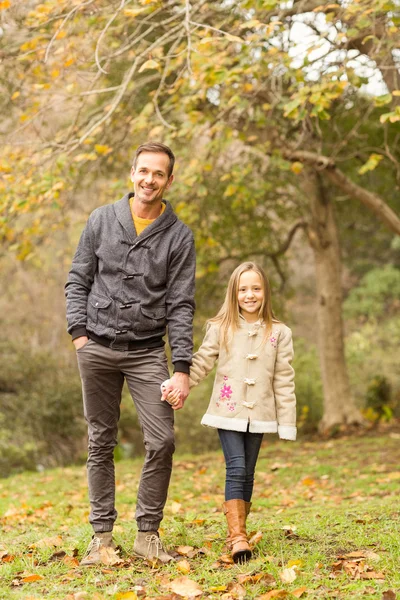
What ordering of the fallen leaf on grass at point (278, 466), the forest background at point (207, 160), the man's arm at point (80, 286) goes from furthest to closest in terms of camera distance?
the fallen leaf on grass at point (278, 466), the forest background at point (207, 160), the man's arm at point (80, 286)

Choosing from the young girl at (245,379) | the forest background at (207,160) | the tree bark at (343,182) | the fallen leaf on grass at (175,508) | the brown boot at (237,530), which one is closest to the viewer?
the brown boot at (237,530)

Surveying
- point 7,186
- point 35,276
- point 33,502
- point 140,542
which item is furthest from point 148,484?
point 35,276

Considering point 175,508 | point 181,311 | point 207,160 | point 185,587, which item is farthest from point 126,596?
point 207,160

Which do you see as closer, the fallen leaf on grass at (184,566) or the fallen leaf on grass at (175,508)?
the fallen leaf on grass at (184,566)

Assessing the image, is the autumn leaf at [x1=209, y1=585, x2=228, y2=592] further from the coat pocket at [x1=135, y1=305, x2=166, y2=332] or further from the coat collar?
the coat collar

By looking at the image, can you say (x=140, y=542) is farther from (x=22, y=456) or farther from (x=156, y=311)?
(x=22, y=456)

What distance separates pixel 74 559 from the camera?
4008 millimetres

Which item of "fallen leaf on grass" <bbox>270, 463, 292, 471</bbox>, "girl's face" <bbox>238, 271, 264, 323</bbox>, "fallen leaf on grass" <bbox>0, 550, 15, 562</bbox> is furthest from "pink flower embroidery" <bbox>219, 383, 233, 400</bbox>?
"fallen leaf on grass" <bbox>270, 463, 292, 471</bbox>

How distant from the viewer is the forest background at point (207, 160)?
6.99m

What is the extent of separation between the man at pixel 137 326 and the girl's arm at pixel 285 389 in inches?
22.3

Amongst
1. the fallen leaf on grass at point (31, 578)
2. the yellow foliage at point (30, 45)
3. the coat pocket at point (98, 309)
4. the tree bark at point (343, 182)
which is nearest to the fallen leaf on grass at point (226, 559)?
the fallen leaf on grass at point (31, 578)

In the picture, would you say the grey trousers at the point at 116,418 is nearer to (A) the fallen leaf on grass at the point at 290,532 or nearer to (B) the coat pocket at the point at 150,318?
(B) the coat pocket at the point at 150,318

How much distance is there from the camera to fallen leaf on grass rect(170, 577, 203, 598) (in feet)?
11.0

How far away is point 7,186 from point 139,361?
4.30m
